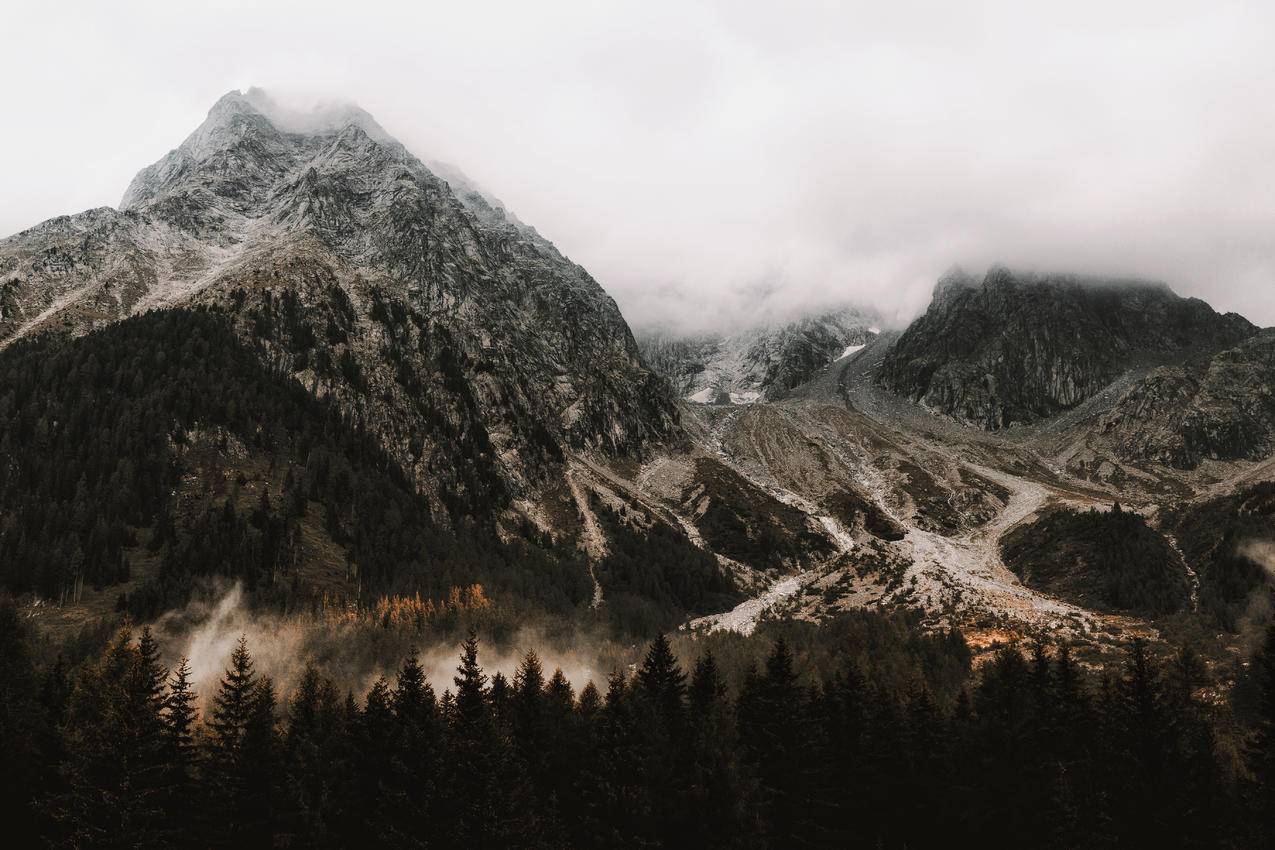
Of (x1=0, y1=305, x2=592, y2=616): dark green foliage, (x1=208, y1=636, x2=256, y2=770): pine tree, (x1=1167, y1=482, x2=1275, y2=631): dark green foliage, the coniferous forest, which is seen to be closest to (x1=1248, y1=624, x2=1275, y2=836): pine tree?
the coniferous forest

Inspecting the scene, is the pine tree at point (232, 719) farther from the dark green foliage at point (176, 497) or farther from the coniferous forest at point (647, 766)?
the dark green foliage at point (176, 497)

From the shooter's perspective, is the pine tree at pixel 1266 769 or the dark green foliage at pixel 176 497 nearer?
the pine tree at pixel 1266 769

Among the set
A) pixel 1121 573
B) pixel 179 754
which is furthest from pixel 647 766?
pixel 1121 573

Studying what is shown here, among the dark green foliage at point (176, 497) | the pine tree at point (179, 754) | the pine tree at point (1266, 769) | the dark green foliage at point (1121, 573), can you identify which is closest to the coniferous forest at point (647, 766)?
the pine tree at point (1266, 769)

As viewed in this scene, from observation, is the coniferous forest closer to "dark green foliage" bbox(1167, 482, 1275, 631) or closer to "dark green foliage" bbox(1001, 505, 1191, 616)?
"dark green foliage" bbox(1167, 482, 1275, 631)

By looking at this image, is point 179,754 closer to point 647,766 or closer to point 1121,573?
point 647,766

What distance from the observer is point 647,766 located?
55500mm

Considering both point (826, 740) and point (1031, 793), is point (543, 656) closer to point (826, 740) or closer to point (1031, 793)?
point (826, 740)

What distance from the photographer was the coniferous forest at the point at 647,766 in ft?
151

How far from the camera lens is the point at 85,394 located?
174 metres

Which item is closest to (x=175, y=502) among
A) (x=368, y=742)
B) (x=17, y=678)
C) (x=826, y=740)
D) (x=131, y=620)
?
(x=131, y=620)

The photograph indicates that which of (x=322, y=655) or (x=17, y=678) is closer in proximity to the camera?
(x=17, y=678)

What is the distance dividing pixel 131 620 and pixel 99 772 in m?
101

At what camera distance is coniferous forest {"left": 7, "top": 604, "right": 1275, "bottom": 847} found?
1815 inches
